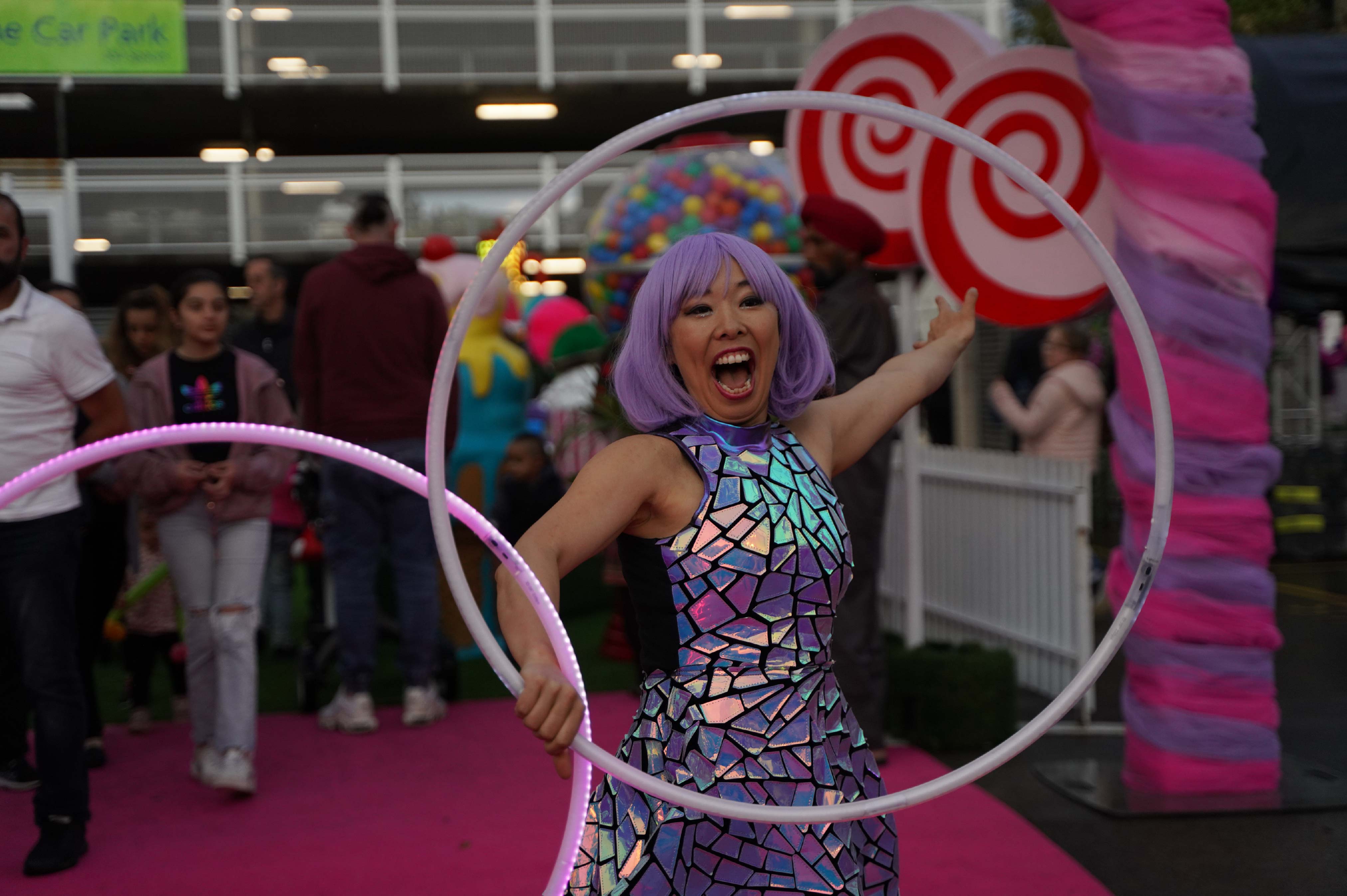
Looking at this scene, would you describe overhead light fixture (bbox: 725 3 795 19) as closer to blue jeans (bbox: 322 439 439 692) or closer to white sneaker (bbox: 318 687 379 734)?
blue jeans (bbox: 322 439 439 692)

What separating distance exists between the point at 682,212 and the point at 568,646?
14.9ft

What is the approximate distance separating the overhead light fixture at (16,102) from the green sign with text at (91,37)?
0.44 metres

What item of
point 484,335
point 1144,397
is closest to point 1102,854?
point 1144,397

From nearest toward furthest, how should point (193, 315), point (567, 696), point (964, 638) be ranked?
1. point (567, 696)
2. point (193, 315)
3. point (964, 638)

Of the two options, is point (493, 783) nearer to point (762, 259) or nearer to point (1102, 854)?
point (1102, 854)

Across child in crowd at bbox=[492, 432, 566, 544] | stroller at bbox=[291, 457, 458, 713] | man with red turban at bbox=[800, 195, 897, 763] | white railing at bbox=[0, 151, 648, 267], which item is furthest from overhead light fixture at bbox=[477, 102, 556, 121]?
man with red turban at bbox=[800, 195, 897, 763]

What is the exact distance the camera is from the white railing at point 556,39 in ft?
44.0

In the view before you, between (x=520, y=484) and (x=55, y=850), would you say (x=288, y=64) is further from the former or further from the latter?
(x=55, y=850)

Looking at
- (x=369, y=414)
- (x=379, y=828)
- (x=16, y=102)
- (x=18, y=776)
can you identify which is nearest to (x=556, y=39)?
(x=16, y=102)

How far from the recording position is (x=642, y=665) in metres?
1.99

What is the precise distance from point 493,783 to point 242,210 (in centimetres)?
1486

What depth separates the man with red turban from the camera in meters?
4.46

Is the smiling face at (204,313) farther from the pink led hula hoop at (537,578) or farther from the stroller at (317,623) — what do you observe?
the pink led hula hoop at (537,578)

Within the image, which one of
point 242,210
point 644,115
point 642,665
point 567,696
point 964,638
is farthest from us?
point 242,210
